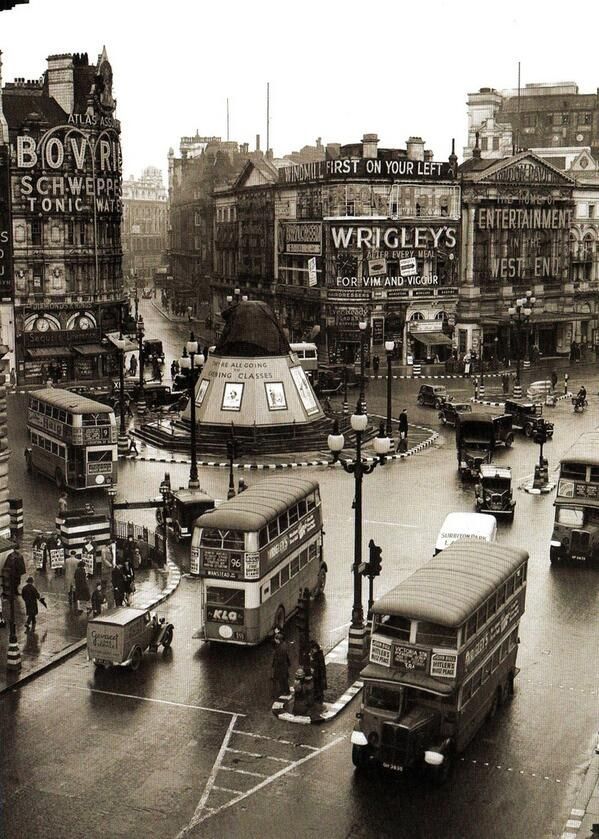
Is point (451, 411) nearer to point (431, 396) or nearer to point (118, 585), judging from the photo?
point (431, 396)

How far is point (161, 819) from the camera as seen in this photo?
2119cm

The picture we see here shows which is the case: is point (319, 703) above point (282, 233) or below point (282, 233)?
below

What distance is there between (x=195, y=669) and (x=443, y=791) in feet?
26.5

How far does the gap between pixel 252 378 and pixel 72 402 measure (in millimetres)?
11078

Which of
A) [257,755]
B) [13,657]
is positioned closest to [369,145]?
[13,657]

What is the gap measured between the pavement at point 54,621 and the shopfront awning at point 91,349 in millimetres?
40894

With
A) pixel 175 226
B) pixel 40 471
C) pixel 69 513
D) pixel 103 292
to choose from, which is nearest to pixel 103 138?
pixel 103 292

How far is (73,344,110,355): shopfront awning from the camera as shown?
77625 millimetres

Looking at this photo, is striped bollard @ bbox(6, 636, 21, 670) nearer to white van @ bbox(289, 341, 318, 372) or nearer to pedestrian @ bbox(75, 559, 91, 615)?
pedestrian @ bbox(75, 559, 91, 615)

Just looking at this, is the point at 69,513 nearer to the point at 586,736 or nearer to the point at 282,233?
the point at 586,736

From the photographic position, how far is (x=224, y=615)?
29.3 metres

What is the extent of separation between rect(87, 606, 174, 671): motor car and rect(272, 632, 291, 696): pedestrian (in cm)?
366

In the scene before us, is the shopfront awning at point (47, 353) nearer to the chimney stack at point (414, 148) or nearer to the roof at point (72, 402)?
the roof at point (72, 402)

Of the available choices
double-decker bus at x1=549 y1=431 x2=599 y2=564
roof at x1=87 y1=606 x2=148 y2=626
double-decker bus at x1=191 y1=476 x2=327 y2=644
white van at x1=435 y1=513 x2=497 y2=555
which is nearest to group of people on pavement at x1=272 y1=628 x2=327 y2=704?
double-decker bus at x1=191 y1=476 x2=327 y2=644
